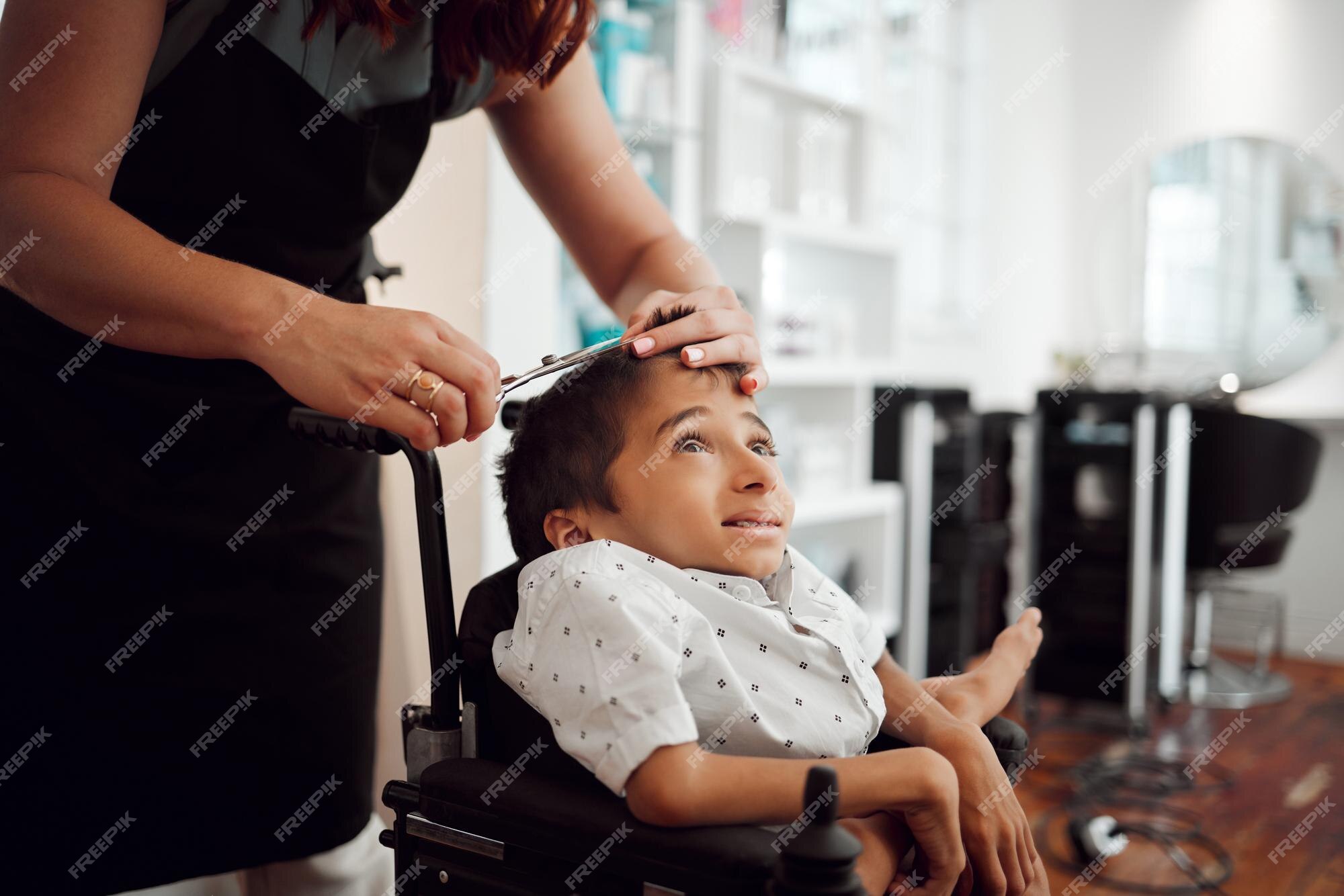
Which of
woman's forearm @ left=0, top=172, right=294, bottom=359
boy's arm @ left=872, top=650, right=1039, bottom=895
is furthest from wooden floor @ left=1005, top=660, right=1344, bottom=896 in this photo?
woman's forearm @ left=0, top=172, right=294, bottom=359

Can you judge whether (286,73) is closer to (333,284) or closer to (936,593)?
(333,284)

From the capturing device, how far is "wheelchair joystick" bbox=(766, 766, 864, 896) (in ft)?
2.15

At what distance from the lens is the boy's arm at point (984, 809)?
83 centimetres

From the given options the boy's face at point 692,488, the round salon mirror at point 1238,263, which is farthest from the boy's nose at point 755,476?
the round salon mirror at point 1238,263

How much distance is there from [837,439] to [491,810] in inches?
106

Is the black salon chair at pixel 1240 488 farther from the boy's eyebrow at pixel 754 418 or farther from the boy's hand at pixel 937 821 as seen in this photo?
the boy's hand at pixel 937 821

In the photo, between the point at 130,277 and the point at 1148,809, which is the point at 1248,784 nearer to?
the point at 1148,809

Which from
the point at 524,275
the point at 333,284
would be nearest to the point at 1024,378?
the point at 524,275

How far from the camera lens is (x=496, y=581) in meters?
1.01

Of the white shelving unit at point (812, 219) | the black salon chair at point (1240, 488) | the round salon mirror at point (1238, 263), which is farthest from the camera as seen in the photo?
the round salon mirror at point (1238, 263)

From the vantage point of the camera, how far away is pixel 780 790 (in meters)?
0.77

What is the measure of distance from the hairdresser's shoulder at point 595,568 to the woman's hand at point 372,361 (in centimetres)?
16

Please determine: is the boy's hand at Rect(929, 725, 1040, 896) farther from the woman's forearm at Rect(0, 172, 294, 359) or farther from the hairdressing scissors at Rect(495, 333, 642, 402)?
the woman's forearm at Rect(0, 172, 294, 359)

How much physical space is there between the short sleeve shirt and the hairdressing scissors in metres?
0.15
